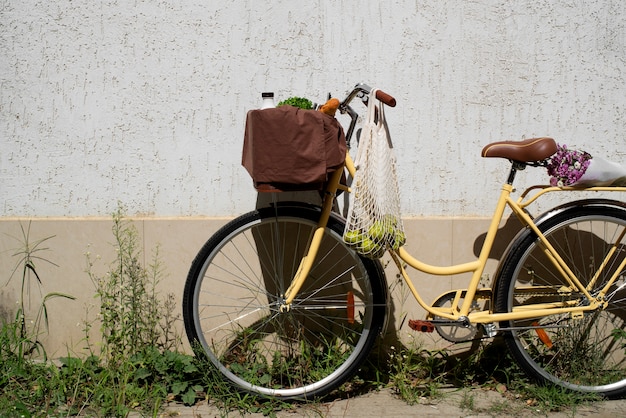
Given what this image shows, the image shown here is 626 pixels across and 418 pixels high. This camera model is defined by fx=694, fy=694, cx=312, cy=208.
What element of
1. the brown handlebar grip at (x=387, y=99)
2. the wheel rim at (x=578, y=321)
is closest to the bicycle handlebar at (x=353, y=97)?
the brown handlebar grip at (x=387, y=99)

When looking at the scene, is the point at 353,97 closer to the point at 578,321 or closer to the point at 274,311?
the point at 274,311

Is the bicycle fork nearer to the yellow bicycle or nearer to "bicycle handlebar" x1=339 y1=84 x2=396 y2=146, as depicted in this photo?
the yellow bicycle

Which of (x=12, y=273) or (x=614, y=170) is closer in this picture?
(x=614, y=170)

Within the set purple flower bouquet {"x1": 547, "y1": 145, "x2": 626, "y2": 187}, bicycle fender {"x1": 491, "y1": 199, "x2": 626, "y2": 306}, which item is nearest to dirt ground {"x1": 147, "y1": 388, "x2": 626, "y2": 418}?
bicycle fender {"x1": 491, "y1": 199, "x2": 626, "y2": 306}

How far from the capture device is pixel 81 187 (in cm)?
404

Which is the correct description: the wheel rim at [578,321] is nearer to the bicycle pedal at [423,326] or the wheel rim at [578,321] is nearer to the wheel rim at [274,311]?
the bicycle pedal at [423,326]

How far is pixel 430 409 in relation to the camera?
3707 mm

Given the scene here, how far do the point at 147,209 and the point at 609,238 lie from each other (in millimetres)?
2716

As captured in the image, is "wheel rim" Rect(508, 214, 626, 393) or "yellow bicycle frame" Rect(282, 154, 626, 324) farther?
"wheel rim" Rect(508, 214, 626, 393)

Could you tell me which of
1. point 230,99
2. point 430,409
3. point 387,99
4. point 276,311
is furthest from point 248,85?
point 430,409

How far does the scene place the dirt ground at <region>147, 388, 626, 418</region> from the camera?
3631 mm

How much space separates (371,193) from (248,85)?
1.08m

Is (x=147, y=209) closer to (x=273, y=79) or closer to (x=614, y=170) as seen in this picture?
(x=273, y=79)

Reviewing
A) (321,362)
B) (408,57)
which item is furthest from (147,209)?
(408,57)
